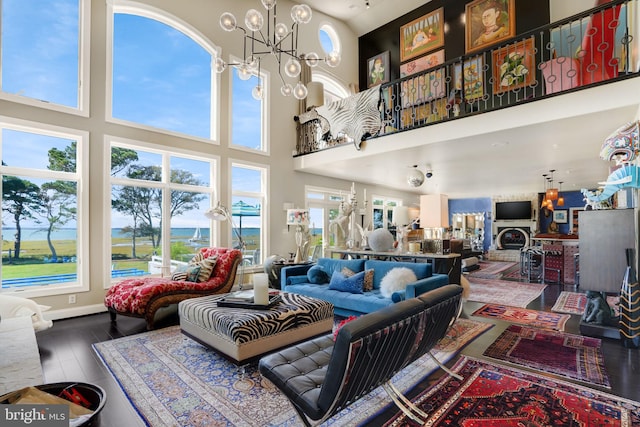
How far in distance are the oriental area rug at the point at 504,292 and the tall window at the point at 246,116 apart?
5479mm

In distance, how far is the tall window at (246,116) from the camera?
6590mm

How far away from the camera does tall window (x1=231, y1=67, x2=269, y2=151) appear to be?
6.59 meters

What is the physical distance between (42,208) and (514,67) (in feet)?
26.5

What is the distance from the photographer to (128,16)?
5219mm

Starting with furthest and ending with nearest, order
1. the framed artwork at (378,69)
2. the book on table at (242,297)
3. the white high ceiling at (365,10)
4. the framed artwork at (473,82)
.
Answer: the framed artwork at (378,69), the white high ceiling at (365,10), the framed artwork at (473,82), the book on table at (242,297)

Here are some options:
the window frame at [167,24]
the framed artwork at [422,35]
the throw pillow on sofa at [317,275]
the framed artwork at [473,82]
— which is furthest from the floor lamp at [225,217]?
the framed artwork at [422,35]

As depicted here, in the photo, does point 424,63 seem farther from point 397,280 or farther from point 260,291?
point 260,291

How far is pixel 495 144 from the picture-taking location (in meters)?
5.01

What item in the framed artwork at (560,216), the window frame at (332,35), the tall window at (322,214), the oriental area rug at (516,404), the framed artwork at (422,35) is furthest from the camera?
the framed artwork at (560,216)

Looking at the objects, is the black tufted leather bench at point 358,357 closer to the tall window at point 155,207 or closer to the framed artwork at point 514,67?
the tall window at point 155,207

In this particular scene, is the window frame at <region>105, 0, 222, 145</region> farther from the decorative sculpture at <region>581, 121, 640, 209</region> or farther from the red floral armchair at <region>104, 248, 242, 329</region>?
the decorative sculpture at <region>581, 121, 640, 209</region>

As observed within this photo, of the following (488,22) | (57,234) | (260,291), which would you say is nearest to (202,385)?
(260,291)

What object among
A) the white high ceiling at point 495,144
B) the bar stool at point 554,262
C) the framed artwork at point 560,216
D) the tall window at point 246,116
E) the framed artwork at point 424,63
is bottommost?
the bar stool at point 554,262

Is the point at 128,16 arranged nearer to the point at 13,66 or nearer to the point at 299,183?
the point at 13,66
